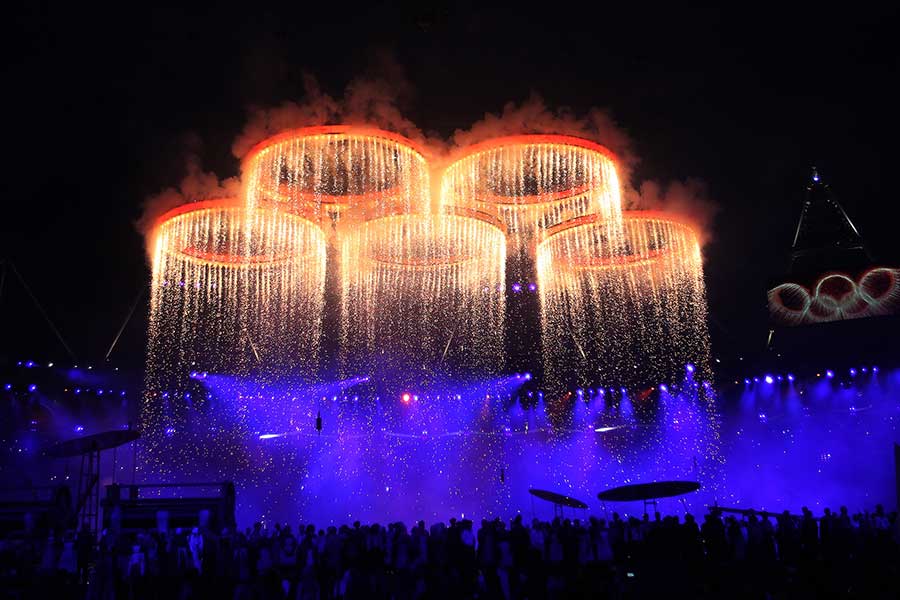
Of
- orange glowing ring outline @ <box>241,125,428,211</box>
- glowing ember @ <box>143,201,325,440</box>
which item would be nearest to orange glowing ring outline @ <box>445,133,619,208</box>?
orange glowing ring outline @ <box>241,125,428,211</box>

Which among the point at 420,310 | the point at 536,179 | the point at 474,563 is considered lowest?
the point at 474,563

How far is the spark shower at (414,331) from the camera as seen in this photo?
1433 centimetres

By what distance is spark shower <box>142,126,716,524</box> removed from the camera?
14328 millimetres

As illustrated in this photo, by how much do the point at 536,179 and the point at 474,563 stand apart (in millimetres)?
7682

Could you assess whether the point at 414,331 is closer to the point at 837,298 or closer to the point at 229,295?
the point at 229,295

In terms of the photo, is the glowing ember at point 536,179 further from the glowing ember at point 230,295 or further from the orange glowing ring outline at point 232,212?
the glowing ember at point 230,295

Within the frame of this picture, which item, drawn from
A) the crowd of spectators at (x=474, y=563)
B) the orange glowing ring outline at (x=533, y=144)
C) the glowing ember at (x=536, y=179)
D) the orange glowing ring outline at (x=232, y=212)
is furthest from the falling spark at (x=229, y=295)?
the crowd of spectators at (x=474, y=563)

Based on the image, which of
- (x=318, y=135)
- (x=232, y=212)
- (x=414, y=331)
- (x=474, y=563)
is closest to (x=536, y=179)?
(x=318, y=135)

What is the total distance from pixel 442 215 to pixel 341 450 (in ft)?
62.9

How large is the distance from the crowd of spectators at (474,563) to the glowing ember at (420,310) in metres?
6.33

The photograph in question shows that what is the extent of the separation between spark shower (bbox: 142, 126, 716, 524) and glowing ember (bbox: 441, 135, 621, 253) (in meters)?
0.08

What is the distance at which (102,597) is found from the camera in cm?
1190

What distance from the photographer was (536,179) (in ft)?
40.8

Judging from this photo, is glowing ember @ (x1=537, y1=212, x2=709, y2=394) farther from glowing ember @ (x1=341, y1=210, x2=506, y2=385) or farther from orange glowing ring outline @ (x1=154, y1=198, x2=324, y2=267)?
orange glowing ring outline @ (x1=154, y1=198, x2=324, y2=267)
